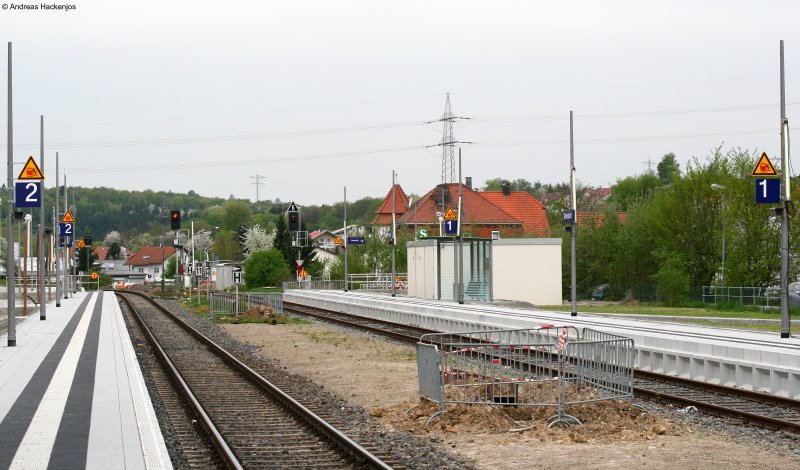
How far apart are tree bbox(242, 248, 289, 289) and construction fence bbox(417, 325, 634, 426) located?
65.8 m

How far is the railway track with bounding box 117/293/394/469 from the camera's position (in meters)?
12.2

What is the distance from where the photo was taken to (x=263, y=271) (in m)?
81.2

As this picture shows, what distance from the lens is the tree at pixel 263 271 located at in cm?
8094

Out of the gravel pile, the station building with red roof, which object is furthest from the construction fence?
the station building with red roof

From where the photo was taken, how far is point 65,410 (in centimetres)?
1512

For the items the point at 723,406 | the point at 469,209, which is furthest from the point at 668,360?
the point at 469,209

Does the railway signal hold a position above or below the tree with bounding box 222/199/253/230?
below

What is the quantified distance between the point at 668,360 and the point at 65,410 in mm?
12188

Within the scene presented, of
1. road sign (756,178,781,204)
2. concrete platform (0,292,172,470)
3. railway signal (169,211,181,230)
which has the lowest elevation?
concrete platform (0,292,172,470)

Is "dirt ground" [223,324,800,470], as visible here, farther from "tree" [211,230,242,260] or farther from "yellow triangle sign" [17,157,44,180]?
"tree" [211,230,242,260]

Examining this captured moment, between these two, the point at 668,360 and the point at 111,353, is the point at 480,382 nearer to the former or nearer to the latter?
the point at 668,360

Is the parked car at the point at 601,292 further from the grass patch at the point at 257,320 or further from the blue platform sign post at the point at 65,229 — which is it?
the blue platform sign post at the point at 65,229

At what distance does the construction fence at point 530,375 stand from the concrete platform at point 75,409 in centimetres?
404

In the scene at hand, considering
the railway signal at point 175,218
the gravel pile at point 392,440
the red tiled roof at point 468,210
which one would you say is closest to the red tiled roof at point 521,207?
the red tiled roof at point 468,210
